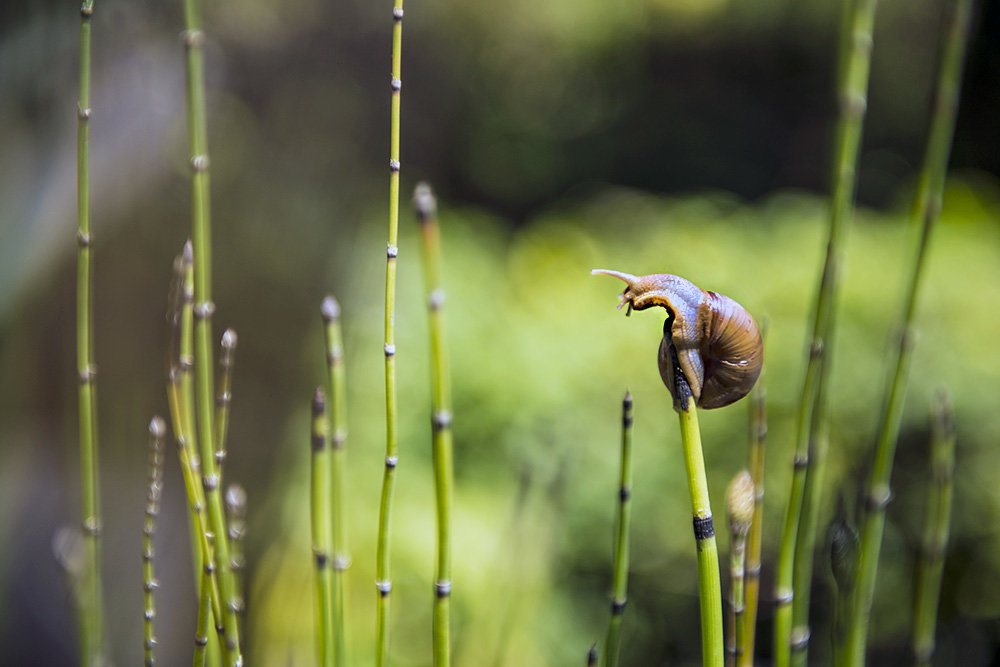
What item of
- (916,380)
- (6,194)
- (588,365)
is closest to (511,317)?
(588,365)

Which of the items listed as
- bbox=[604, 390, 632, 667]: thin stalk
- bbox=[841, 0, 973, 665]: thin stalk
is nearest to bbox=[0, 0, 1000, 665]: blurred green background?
bbox=[604, 390, 632, 667]: thin stalk

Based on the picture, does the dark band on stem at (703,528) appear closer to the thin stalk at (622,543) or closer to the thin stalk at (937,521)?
the thin stalk at (622,543)

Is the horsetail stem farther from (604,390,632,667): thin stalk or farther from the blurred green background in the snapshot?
the blurred green background

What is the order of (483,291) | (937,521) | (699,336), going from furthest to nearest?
(483,291) < (937,521) < (699,336)

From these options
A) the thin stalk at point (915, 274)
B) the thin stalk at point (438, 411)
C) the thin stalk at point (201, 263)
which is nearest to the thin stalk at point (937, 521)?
the thin stalk at point (915, 274)

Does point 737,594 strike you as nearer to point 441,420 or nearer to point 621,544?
point 621,544

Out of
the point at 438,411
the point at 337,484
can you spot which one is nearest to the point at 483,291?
the point at 337,484

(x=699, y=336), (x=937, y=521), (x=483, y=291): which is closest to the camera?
(x=699, y=336)
